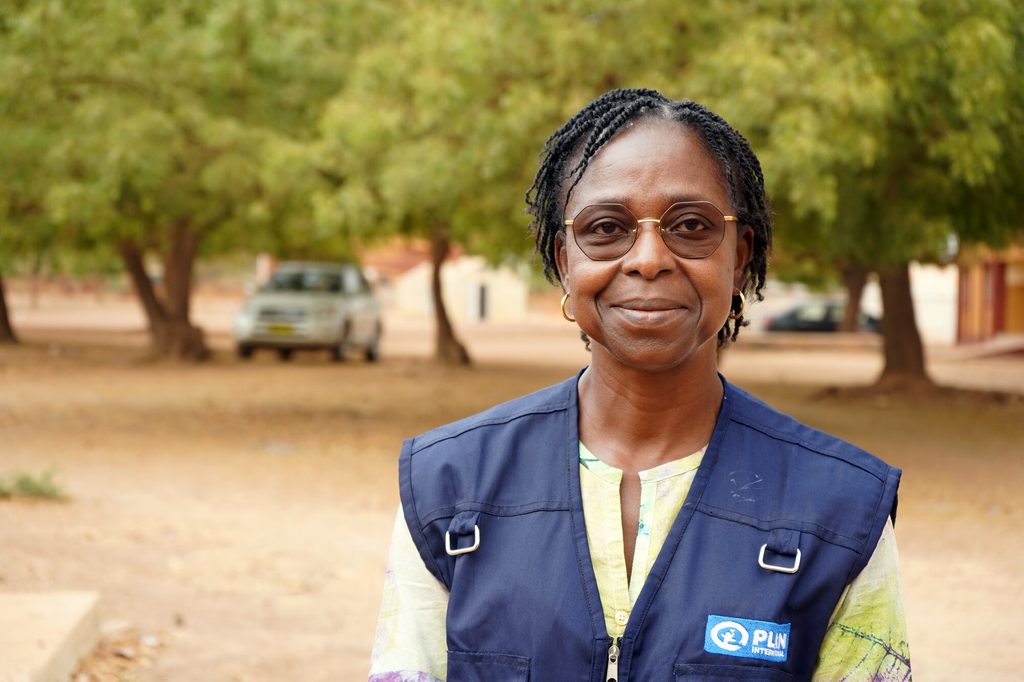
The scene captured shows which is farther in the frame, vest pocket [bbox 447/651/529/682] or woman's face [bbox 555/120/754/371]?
woman's face [bbox 555/120/754/371]

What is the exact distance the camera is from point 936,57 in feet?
28.1

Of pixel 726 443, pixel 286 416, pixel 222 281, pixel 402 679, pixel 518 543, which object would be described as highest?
pixel 726 443

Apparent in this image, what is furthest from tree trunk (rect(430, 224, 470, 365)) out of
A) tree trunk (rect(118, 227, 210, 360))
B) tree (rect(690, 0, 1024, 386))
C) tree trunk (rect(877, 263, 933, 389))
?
tree (rect(690, 0, 1024, 386))

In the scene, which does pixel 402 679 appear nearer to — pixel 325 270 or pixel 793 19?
pixel 793 19

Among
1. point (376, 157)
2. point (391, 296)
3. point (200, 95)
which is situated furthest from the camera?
point (391, 296)

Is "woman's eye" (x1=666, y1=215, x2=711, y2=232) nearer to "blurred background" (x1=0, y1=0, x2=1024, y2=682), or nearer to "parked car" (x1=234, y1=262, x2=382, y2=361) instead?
"blurred background" (x1=0, y1=0, x2=1024, y2=682)

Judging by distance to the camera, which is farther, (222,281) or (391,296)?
(222,281)

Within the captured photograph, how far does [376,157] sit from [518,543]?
10.5 m

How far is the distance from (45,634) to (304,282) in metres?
18.5

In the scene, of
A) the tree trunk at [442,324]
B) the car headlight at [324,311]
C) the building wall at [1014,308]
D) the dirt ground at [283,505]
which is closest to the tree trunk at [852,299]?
the building wall at [1014,308]

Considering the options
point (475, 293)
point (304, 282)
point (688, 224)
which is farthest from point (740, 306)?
point (475, 293)

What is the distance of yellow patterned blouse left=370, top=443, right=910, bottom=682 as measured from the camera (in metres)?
1.69

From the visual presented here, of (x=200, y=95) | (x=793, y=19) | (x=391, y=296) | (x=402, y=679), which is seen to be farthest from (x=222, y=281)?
(x=402, y=679)

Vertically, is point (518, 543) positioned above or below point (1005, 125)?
below
